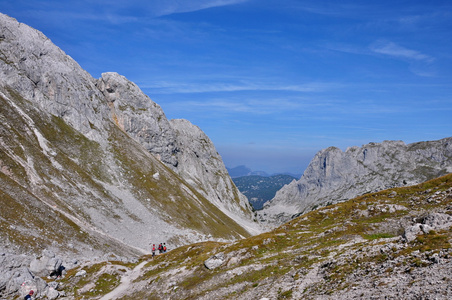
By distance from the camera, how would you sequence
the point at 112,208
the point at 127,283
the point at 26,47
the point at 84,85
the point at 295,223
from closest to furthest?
1. the point at 127,283
2. the point at 295,223
3. the point at 112,208
4. the point at 26,47
5. the point at 84,85

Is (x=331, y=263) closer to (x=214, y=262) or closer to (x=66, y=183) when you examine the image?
(x=214, y=262)

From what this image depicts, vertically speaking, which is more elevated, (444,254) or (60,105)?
(60,105)

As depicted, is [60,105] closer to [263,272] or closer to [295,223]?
[295,223]

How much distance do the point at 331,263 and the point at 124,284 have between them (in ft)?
138

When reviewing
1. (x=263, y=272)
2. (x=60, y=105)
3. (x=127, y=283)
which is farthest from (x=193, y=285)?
(x=60, y=105)

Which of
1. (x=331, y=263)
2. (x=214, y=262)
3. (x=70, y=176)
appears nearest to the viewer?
(x=331, y=263)

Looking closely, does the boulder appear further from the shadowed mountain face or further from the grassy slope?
the grassy slope

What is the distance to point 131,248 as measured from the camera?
108m

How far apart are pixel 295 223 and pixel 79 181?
10721 centimetres

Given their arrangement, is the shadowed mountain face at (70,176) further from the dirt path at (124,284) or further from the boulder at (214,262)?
the boulder at (214,262)

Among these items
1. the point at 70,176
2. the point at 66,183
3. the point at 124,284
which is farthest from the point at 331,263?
the point at 70,176

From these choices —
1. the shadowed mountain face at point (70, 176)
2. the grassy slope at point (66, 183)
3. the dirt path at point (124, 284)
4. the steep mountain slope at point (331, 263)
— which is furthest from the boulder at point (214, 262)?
the grassy slope at point (66, 183)

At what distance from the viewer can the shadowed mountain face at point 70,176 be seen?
9306 cm

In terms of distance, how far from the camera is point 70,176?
13025cm
